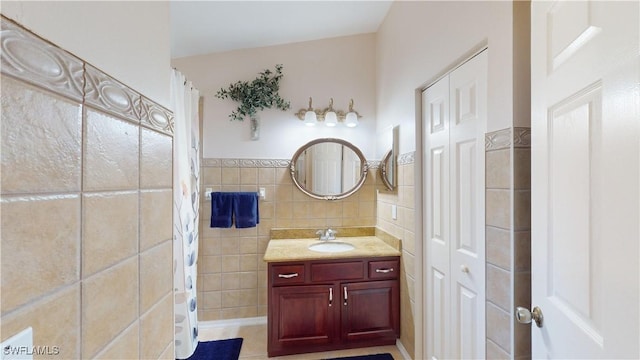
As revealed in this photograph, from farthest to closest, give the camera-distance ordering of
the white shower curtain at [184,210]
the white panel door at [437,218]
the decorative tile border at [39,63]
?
the white shower curtain at [184,210] → the white panel door at [437,218] → the decorative tile border at [39,63]

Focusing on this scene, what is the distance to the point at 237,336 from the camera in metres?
2.37

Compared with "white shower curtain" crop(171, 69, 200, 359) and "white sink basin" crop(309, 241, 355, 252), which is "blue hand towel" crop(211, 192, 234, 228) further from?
"white sink basin" crop(309, 241, 355, 252)

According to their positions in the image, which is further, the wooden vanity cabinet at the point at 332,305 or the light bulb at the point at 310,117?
the light bulb at the point at 310,117

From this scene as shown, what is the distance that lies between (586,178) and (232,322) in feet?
9.00

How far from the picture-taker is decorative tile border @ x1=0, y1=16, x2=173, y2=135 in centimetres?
32

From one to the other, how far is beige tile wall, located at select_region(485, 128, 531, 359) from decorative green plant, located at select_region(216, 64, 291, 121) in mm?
1926

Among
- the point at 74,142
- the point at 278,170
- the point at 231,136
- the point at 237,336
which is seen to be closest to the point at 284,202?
the point at 278,170

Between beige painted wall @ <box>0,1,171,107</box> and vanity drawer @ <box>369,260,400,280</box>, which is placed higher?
beige painted wall @ <box>0,1,171,107</box>

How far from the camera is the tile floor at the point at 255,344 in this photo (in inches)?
82.1

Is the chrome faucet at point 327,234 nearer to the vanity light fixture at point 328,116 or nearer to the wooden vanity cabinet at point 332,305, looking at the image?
the wooden vanity cabinet at point 332,305

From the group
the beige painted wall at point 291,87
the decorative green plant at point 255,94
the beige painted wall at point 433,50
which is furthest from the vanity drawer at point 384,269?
the decorative green plant at point 255,94

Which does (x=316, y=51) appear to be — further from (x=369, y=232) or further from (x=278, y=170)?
(x=369, y=232)

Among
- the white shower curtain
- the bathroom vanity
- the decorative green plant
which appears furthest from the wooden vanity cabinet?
the decorative green plant

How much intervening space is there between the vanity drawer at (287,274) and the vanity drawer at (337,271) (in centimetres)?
10
